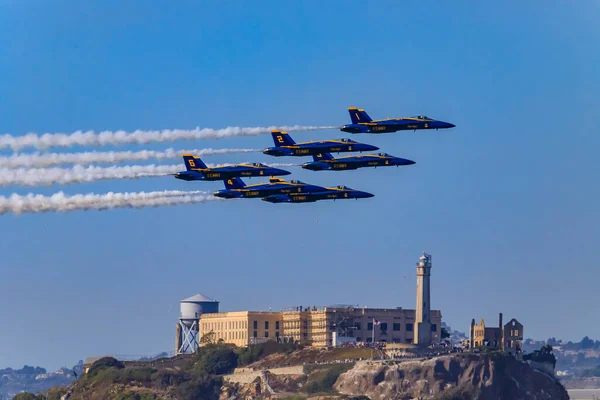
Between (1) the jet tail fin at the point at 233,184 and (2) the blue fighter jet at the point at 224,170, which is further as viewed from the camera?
(1) the jet tail fin at the point at 233,184

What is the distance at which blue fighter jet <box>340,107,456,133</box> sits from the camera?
16962 centimetres

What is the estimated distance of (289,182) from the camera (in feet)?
583

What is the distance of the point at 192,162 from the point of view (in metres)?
Answer: 174

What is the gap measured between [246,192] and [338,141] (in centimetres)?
1319

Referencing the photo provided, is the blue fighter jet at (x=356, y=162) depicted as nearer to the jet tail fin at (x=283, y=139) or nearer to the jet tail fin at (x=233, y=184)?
the jet tail fin at (x=283, y=139)

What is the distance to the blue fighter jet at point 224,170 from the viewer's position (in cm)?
17062

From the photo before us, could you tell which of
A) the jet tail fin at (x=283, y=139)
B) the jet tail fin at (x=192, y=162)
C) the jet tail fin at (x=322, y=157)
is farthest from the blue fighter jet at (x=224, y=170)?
the jet tail fin at (x=322, y=157)

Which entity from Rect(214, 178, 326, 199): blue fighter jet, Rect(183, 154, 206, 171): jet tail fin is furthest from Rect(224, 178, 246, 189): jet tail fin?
Rect(183, 154, 206, 171): jet tail fin

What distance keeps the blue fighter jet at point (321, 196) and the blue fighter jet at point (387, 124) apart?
1077 centimetres

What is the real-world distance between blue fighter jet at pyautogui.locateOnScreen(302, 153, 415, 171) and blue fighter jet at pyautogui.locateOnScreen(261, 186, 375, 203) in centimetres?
405

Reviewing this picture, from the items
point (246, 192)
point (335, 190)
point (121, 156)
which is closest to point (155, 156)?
point (121, 156)

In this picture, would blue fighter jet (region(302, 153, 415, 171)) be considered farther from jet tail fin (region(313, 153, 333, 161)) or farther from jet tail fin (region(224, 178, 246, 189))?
jet tail fin (region(224, 178, 246, 189))

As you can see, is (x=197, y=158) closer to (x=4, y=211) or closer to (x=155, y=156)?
(x=155, y=156)

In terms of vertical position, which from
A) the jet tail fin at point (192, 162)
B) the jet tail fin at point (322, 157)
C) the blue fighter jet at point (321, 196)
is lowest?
the blue fighter jet at point (321, 196)
